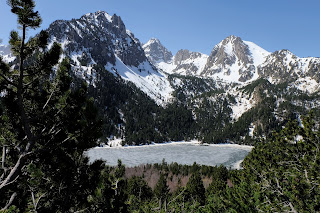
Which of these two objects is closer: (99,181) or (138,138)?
(99,181)

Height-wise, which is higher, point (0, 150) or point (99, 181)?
point (0, 150)

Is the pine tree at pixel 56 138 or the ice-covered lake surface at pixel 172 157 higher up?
the pine tree at pixel 56 138

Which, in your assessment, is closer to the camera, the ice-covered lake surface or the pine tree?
the pine tree

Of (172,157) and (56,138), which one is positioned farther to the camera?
(172,157)

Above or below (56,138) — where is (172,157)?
below

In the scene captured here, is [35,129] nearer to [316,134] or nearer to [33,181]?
[33,181]

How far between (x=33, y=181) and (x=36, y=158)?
9.27ft

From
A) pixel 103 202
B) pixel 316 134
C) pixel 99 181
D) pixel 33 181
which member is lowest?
pixel 103 202

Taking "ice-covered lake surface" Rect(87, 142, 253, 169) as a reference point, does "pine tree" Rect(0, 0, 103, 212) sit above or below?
above

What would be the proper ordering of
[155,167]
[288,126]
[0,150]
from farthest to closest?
[155,167], [288,126], [0,150]

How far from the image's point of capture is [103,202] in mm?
9469

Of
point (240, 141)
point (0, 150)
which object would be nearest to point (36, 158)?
point (0, 150)

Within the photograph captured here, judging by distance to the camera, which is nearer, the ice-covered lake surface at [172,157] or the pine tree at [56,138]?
the pine tree at [56,138]

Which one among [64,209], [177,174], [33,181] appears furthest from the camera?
[177,174]
